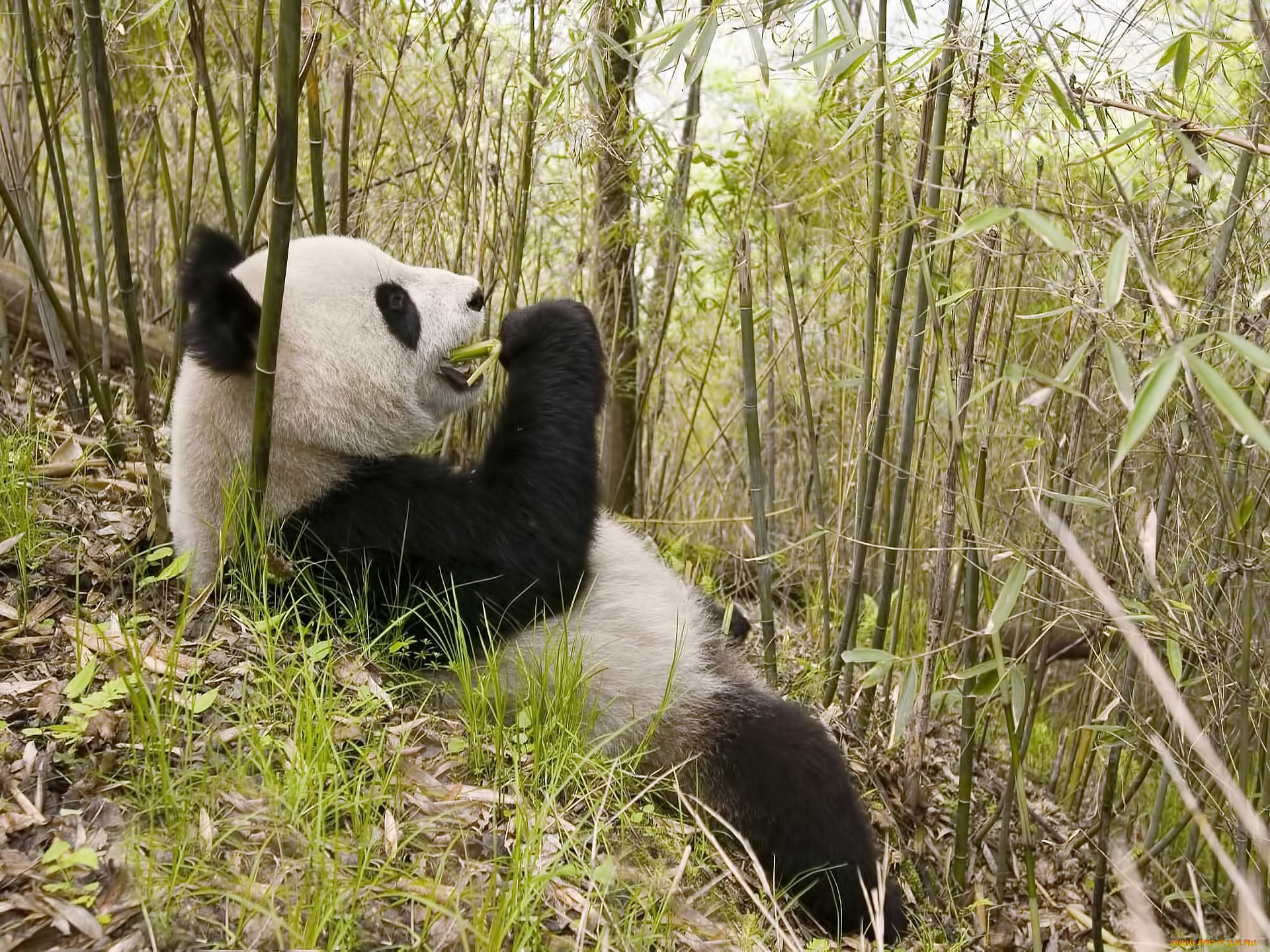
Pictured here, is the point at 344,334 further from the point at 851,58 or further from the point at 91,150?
the point at 851,58

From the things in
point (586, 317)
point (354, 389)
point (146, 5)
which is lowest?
point (354, 389)

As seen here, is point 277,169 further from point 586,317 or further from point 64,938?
point 64,938

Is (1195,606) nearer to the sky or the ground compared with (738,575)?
nearer to the sky

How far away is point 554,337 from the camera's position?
2969 millimetres

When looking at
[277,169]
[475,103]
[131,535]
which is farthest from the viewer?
[475,103]

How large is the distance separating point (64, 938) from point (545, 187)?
3475 mm

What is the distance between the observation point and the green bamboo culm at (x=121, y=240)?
2363mm

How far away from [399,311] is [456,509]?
0.61m

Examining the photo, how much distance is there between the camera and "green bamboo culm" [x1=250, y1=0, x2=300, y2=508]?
199 cm

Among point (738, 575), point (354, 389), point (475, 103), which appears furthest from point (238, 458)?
point (738, 575)

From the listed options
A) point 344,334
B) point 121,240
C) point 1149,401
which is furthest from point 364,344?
point 1149,401

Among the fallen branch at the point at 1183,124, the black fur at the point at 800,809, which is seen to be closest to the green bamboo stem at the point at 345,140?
the black fur at the point at 800,809

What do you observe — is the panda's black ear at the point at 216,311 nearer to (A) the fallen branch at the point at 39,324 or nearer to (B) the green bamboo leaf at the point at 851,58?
(B) the green bamboo leaf at the point at 851,58

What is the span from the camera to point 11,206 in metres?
2.78
